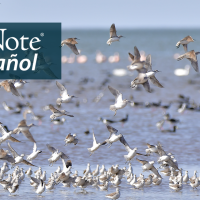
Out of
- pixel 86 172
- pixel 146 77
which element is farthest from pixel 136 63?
pixel 86 172

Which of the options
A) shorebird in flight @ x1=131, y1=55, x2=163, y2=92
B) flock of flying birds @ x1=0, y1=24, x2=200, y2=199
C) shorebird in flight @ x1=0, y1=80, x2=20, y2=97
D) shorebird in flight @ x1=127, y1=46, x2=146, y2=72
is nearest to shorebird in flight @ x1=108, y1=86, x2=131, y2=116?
flock of flying birds @ x1=0, y1=24, x2=200, y2=199

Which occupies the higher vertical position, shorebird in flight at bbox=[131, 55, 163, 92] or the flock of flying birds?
shorebird in flight at bbox=[131, 55, 163, 92]

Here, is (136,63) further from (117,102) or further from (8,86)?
(8,86)

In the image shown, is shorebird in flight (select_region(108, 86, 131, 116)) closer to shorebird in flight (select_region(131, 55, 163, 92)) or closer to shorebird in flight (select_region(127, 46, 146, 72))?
shorebird in flight (select_region(131, 55, 163, 92))

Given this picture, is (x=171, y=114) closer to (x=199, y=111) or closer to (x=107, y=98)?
(x=199, y=111)

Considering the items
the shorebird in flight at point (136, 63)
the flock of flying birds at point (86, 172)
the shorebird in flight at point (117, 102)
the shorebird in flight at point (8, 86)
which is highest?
the shorebird in flight at point (136, 63)

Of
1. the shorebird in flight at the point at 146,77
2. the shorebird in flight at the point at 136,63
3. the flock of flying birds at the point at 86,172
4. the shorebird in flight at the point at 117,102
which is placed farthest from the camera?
the flock of flying birds at the point at 86,172

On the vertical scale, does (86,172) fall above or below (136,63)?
below

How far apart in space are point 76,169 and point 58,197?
2781 mm

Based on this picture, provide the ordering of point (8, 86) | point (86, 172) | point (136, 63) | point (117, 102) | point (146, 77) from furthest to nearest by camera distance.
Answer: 1. point (86, 172)
2. point (117, 102)
3. point (8, 86)
4. point (146, 77)
5. point (136, 63)

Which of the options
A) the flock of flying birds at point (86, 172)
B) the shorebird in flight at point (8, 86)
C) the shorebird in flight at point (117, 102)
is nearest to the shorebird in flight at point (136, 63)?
the shorebird in flight at point (117, 102)

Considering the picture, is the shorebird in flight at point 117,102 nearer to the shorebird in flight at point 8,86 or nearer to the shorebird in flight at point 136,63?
the shorebird in flight at point 136,63

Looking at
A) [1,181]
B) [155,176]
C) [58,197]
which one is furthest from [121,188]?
[1,181]

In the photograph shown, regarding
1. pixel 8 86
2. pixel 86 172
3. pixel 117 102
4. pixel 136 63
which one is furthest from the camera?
pixel 86 172
